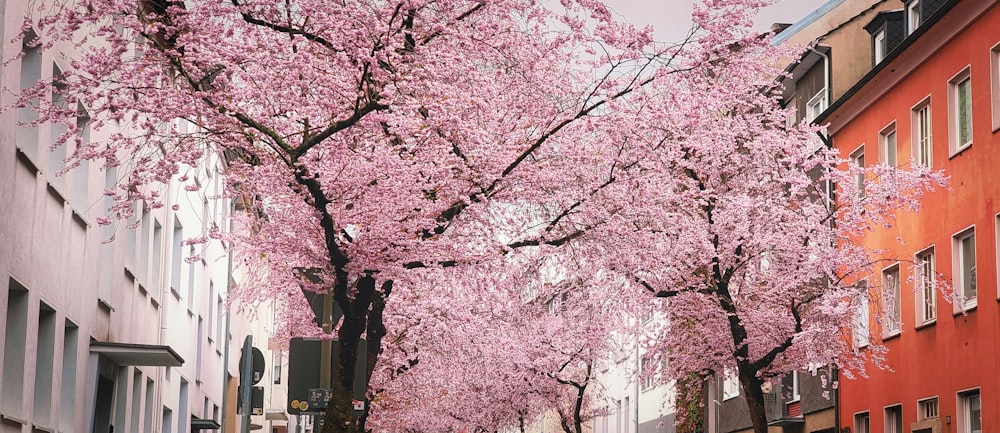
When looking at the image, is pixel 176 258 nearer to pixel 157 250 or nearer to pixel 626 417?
pixel 157 250

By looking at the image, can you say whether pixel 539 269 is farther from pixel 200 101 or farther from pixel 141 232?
pixel 200 101

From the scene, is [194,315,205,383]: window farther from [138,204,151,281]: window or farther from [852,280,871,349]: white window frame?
[852,280,871,349]: white window frame

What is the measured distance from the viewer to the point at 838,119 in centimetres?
3453

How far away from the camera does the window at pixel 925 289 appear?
91.5ft

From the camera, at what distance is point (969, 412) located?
2577 centimetres

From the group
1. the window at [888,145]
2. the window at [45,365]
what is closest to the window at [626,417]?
the window at [888,145]

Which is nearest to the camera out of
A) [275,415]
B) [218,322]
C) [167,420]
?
[167,420]

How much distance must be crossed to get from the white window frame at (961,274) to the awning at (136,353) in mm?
14619

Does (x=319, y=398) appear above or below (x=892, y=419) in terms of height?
below

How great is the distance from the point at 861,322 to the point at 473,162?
1641cm

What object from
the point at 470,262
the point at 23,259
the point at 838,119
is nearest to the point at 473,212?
the point at 470,262

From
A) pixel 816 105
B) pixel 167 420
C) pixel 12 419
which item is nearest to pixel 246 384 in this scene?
pixel 12 419

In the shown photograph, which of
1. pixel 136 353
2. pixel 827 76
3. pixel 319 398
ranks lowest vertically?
pixel 319 398

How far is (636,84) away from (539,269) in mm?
8703
